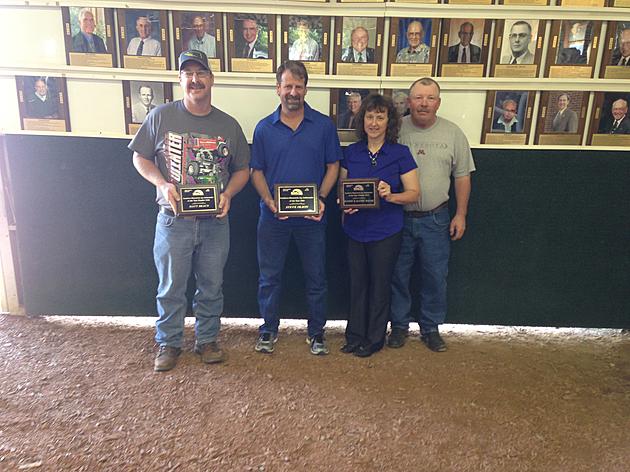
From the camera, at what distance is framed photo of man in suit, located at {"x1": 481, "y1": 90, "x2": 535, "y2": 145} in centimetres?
318

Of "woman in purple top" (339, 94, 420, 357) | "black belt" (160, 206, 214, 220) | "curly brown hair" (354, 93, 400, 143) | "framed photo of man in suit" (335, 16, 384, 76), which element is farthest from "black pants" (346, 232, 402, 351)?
"framed photo of man in suit" (335, 16, 384, 76)

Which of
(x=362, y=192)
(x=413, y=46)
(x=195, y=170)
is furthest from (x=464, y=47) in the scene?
(x=195, y=170)

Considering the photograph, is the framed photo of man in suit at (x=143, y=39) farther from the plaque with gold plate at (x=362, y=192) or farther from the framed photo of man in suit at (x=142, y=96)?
the plaque with gold plate at (x=362, y=192)

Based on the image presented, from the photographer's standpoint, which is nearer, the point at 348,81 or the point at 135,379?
the point at 135,379

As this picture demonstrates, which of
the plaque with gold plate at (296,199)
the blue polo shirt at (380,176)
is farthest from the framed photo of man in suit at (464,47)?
the plaque with gold plate at (296,199)

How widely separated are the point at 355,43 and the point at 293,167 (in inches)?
39.0

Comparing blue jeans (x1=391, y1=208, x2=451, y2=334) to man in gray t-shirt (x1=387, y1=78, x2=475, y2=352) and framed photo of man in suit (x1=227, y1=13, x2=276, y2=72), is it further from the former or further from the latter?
framed photo of man in suit (x1=227, y1=13, x2=276, y2=72)

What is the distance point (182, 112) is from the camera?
2.70m

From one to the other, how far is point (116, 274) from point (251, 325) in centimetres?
105

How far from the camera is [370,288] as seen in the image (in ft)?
9.93

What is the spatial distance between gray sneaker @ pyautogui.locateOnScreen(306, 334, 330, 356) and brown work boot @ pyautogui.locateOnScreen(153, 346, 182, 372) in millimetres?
855

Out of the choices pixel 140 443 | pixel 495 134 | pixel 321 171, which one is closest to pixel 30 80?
pixel 321 171

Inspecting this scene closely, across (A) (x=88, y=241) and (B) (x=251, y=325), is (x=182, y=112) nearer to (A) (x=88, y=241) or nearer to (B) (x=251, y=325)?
(A) (x=88, y=241)

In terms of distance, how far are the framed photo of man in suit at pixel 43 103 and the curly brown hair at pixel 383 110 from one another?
6.56 ft
